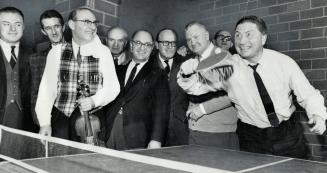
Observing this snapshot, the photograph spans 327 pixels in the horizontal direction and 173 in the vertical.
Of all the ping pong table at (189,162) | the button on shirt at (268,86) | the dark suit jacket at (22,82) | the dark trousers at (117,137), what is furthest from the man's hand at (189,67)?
the dark suit jacket at (22,82)

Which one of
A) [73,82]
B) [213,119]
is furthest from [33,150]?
[213,119]

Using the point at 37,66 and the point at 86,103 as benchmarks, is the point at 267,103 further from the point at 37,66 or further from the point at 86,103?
the point at 37,66

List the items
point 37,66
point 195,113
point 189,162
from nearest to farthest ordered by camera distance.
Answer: point 189,162 < point 195,113 < point 37,66

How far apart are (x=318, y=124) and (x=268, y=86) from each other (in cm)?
46

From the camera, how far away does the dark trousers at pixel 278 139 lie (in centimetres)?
230

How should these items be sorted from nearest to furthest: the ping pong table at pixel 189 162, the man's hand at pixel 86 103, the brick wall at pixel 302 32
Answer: the ping pong table at pixel 189 162 < the man's hand at pixel 86 103 < the brick wall at pixel 302 32

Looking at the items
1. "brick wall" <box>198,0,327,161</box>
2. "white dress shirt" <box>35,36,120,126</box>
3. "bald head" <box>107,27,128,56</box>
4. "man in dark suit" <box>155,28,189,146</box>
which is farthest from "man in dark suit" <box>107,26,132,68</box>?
"brick wall" <box>198,0,327,161</box>

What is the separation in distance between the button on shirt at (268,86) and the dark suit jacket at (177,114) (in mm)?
634

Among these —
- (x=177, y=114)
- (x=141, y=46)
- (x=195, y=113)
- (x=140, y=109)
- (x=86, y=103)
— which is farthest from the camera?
(x=177, y=114)

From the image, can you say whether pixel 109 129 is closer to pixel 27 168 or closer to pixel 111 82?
pixel 111 82

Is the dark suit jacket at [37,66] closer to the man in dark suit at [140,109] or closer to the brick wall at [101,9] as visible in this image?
the brick wall at [101,9]

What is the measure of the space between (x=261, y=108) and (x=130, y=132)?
1023 mm

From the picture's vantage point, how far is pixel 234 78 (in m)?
2.39

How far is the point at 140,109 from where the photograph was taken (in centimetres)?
261
